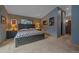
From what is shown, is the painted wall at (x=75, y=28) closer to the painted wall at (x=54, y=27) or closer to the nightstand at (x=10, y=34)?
the painted wall at (x=54, y=27)

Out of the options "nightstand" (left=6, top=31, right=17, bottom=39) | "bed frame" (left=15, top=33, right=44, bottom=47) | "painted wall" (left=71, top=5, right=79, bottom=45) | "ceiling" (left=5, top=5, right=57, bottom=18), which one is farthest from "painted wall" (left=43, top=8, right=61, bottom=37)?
"nightstand" (left=6, top=31, right=17, bottom=39)

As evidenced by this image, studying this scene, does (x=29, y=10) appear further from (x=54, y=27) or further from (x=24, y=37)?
(x=54, y=27)

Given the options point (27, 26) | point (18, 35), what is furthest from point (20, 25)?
point (18, 35)

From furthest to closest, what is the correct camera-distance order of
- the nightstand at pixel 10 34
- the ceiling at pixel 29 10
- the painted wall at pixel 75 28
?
the nightstand at pixel 10 34
the painted wall at pixel 75 28
the ceiling at pixel 29 10

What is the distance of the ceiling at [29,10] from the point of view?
2.83m

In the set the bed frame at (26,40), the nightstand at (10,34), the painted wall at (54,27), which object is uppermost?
the painted wall at (54,27)

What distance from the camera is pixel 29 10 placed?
118 inches

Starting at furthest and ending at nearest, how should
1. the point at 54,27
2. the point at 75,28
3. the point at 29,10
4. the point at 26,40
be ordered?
the point at 54,27, the point at 26,40, the point at 75,28, the point at 29,10

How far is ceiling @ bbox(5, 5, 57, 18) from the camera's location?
111 inches

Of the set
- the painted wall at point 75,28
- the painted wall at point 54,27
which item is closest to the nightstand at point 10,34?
the painted wall at point 54,27

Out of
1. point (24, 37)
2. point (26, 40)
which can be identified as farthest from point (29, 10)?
point (26, 40)
